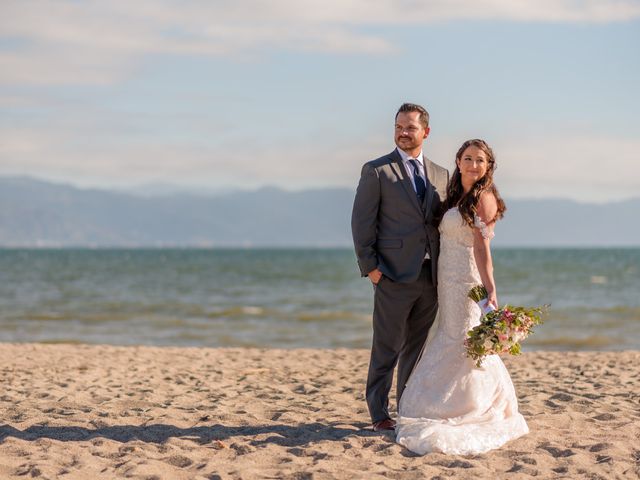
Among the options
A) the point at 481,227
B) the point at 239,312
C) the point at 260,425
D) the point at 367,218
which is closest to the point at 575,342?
the point at 239,312

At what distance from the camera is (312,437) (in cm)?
628

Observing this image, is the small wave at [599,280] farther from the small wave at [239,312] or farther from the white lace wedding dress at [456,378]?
the white lace wedding dress at [456,378]

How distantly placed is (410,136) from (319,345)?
1015 centimetres

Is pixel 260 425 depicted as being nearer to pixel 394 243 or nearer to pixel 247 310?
pixel 394 243

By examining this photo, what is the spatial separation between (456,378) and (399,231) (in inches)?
44.6

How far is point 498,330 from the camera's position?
18.8 feet

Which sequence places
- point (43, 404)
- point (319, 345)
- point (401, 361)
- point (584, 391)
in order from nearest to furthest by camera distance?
point (401, 361) → point (43, 404) → point (584, 391) → point (319, 345)

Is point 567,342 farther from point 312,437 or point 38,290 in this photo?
point 38,290

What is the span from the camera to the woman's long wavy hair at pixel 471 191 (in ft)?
19.4

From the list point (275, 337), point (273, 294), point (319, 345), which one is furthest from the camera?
point (273, 294)

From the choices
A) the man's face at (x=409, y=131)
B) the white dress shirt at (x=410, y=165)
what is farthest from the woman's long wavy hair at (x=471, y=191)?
the man's face at (x=409, y=131)

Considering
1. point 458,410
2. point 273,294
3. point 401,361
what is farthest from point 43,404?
point 273,294

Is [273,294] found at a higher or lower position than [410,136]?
lower

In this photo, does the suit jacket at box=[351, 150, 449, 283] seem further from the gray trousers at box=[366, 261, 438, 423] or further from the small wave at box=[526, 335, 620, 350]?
the small wave at box=[526, 335, 620, 350]
